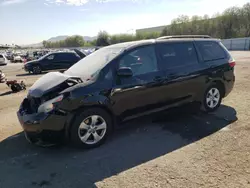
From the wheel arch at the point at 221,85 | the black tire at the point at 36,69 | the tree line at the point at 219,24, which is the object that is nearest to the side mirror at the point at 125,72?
the wheel arch at the point at 221,85

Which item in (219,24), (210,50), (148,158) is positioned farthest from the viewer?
(219,24)

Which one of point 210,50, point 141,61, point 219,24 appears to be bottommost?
point 141,61

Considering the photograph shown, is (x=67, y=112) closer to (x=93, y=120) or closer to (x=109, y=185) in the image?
(x=93, y=120)

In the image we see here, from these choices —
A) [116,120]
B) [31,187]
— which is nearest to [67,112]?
[116,120]

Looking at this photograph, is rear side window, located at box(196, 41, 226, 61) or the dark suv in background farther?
the dark suv in background

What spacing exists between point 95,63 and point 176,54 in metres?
1.69

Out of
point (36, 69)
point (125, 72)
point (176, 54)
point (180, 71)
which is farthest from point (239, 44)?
point (125, 72)

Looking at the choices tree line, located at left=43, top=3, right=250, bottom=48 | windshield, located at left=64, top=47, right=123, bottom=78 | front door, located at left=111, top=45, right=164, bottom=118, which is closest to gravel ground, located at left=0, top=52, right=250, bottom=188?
front door, located at left=111, top=45, right=164, bottom=118

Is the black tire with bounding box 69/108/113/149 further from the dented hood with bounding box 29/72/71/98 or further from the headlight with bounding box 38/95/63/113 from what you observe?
the dented hood with bounding box 29/72/71/98

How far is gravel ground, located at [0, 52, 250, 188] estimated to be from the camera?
2875 mm

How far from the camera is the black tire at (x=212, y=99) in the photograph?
203 inches

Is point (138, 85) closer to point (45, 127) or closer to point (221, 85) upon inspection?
point (45, 127)

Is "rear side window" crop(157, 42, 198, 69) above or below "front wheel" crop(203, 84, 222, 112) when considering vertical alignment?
above

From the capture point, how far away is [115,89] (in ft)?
12.5
